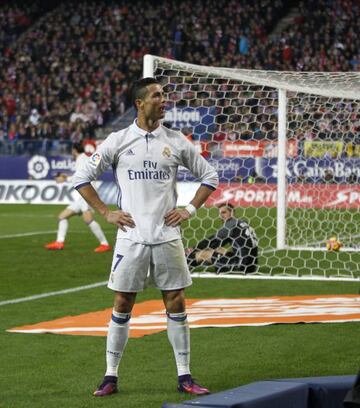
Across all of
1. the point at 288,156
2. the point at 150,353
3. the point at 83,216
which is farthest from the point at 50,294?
the point at 288,156

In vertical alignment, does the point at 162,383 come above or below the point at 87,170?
below

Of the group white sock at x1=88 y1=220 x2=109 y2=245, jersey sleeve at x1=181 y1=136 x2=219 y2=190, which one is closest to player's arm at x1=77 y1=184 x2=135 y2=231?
jersey sleeve at x1=181 y1=136 x2=219 y2=190

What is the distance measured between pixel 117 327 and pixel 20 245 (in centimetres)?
1294

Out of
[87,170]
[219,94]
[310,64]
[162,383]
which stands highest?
[310,64]

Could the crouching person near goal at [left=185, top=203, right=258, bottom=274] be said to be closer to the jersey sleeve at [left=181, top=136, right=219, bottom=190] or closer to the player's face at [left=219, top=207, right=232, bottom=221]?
the player's face at [left=219, top=207, right=232, bottom=221]

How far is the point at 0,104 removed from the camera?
147 feet

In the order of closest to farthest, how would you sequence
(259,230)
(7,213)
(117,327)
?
(117,327) → (259,230) → (7,213)

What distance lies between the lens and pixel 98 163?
8.13 metres

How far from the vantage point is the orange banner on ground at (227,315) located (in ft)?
36.1

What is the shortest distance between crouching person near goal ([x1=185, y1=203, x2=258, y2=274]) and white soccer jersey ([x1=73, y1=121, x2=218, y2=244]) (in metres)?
7.83

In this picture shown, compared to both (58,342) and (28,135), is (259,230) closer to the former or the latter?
(58,342)

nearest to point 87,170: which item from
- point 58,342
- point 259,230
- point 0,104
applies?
point 58,342

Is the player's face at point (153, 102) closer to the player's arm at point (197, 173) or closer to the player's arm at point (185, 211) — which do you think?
the player's arm at point (197, 173)

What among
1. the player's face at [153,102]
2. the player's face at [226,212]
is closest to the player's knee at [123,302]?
the player's face at [153,102]
